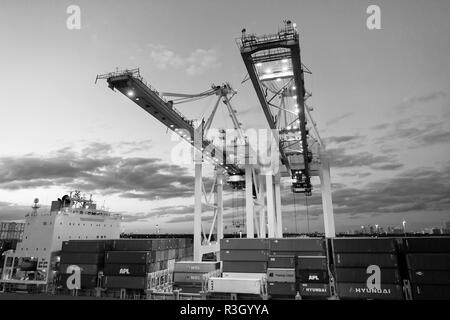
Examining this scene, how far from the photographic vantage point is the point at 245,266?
55.6ft

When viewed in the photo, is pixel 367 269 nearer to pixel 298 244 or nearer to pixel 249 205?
pixel 298 244

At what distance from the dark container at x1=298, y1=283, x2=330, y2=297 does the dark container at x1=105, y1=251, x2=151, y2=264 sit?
31.9 feet

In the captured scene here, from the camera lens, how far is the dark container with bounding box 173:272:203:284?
17.1 metres

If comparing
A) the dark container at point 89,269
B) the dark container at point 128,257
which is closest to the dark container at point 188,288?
the dark container at point 128,257

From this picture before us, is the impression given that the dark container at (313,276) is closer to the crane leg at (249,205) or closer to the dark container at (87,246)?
the dark container at (87,246)

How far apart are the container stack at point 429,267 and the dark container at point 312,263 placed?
4125 millimetres

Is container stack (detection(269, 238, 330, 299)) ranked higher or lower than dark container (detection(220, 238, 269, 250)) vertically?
lower

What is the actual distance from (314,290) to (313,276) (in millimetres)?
709

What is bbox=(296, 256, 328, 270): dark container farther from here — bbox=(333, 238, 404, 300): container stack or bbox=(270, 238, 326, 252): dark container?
bbox=(270, 238, 326, 252): dark container

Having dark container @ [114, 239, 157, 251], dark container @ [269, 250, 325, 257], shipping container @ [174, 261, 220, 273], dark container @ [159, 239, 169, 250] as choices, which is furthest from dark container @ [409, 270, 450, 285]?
dark container @ [159, 239, 169, 250]

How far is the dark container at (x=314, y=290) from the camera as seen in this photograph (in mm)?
14523

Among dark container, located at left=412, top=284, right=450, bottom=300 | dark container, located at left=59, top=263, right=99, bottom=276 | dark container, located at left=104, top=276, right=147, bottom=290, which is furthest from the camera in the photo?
dark container, located at left=59, top=263, right=99, bottom=276

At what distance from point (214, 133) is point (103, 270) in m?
15.2

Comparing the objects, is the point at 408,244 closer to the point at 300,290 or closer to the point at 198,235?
the point at 300,290
